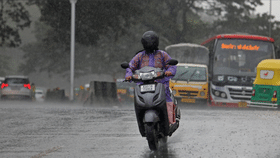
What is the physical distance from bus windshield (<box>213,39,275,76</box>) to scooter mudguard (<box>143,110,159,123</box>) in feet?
56.3

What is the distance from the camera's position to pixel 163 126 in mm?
7527

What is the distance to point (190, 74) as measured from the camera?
23953 mm

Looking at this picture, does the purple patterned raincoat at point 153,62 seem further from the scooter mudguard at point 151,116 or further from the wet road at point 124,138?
Result: the wet road at point 124,138

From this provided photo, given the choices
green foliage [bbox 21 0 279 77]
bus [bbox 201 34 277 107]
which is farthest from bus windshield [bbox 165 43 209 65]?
green foliage [bbox 21 0 279 77]

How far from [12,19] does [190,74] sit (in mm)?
17573

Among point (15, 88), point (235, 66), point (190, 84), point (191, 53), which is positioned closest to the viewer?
point (190, 84)

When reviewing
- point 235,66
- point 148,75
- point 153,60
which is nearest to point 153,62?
point 153,60

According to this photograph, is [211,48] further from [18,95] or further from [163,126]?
[163,126]

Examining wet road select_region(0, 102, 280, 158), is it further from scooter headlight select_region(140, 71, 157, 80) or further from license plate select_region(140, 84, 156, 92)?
scooter headlight select_region(140, 71, 157, 80)

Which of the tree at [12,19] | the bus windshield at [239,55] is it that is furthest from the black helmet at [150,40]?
the tree at [12,19]

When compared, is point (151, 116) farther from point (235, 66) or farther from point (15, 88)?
point (15, 88)

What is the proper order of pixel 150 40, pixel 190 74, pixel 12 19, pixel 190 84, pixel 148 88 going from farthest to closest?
pixel 12 19
pixel 190 74
pixel 190 84
pixel 150 40
pixel 148 88

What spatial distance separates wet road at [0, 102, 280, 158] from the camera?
728cm

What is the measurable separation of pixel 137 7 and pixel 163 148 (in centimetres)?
3016
